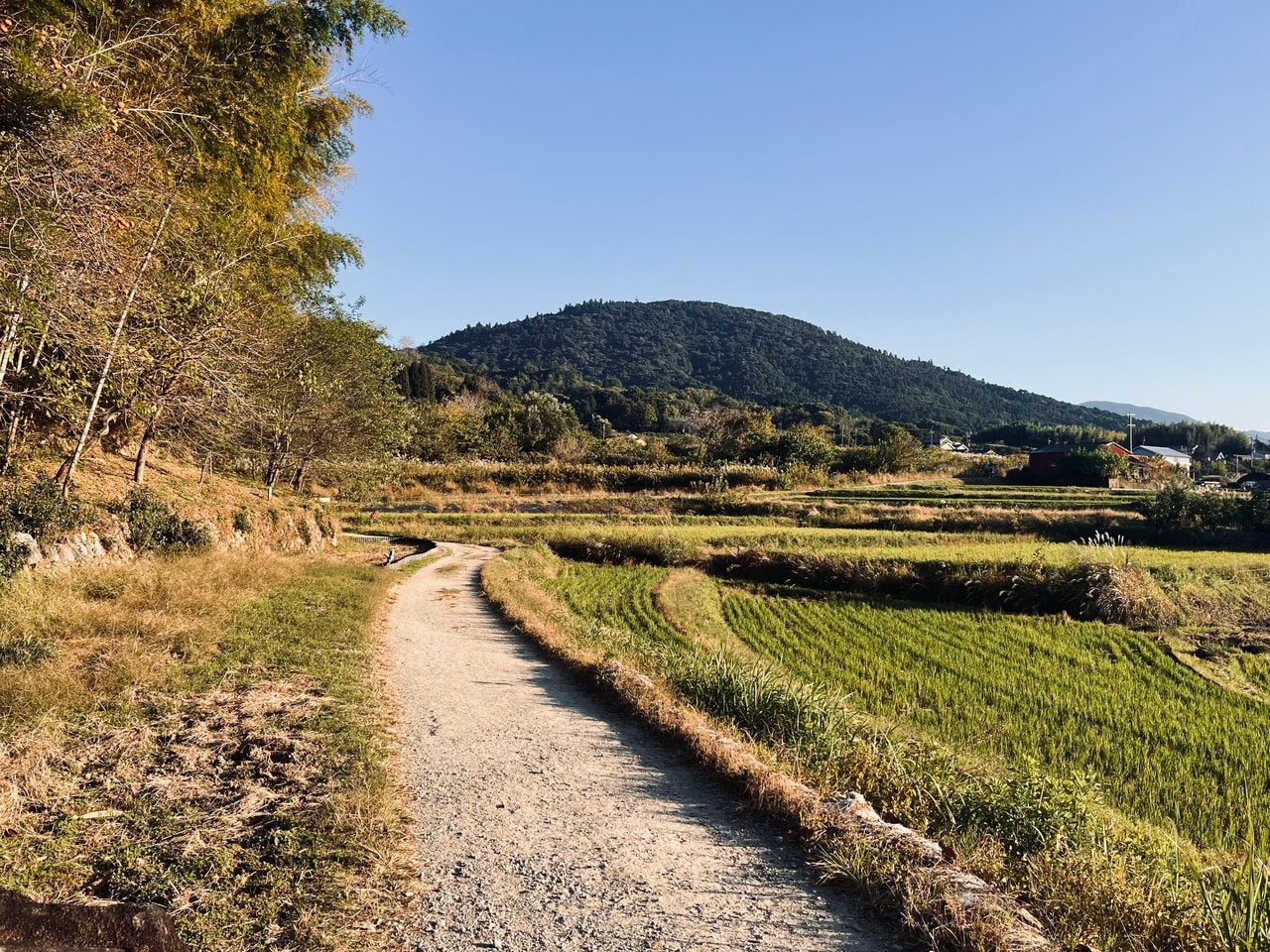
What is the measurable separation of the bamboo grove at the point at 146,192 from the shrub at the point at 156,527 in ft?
3.62

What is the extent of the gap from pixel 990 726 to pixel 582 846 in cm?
633

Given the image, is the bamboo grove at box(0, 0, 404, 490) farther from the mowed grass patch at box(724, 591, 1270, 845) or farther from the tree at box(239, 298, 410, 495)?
the mowed grass patch at box(724, 591, 1270, 845)

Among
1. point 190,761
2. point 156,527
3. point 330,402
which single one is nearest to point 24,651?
point 190,761

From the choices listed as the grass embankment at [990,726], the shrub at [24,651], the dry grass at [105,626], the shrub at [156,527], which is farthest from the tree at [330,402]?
the shrub at [24,651]

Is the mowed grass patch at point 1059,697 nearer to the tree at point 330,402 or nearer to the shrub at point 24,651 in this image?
the shrub at point 24,651

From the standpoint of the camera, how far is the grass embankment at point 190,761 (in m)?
3.12

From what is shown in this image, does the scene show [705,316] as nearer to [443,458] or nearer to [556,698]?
[443,458]

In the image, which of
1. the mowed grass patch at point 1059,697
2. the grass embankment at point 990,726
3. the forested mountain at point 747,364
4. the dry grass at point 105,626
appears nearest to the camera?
the grass embankment at point 990,726

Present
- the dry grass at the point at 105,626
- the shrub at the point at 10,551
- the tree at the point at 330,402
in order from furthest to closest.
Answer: the tree at the point at 330,402 → the shrub at the point at 10,551 → the dry grass at the point at 105,626

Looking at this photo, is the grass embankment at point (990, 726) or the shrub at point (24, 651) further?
the shrub at point (24, 651)

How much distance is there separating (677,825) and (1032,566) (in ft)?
50.8

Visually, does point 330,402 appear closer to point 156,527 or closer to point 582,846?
point 156,527

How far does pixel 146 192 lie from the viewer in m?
6.64

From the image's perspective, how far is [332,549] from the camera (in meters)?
18.9
